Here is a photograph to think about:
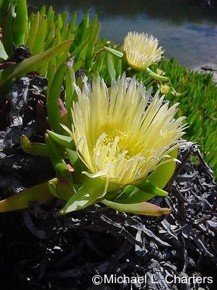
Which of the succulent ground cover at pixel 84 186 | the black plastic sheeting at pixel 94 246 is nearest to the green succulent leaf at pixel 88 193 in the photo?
the succulent ground cover at pixel 84 186

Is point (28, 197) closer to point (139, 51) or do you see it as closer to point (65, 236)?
point (65, 236)

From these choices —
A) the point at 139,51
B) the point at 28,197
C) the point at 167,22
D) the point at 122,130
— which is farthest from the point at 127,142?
the point at 167,22

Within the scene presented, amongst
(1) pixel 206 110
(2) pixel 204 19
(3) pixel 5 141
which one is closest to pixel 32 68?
(3) pixel 5 141

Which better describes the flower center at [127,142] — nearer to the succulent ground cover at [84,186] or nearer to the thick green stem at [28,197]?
the succulent ground cover at [84,186]

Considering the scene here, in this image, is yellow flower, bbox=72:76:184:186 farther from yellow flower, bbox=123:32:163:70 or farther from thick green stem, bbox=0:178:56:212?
yellow flower, bbox=123:32:163:70

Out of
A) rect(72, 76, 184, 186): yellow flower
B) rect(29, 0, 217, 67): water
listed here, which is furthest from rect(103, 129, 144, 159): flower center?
rect(29, 0, 217, 67): water

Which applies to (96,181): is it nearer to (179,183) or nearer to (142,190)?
(142,190)
